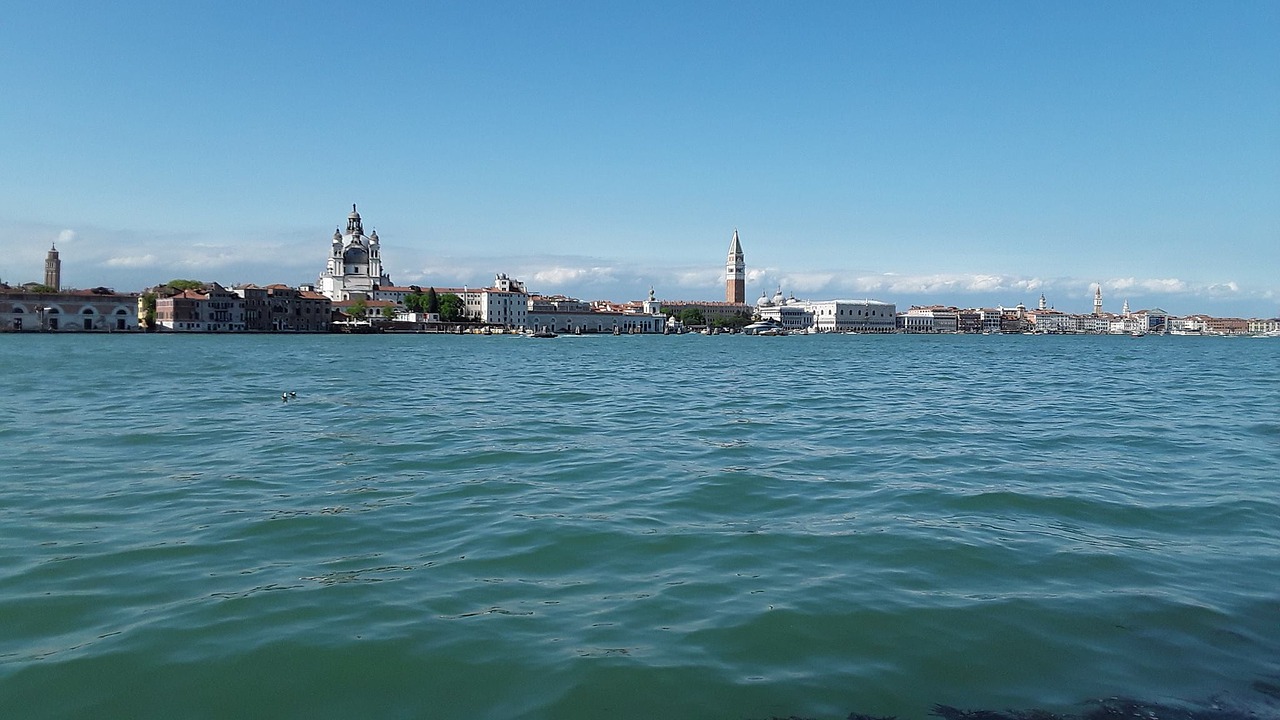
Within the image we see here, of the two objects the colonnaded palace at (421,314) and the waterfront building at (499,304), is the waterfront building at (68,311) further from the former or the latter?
the waterfront building at (499,304)

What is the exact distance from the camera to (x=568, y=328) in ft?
379

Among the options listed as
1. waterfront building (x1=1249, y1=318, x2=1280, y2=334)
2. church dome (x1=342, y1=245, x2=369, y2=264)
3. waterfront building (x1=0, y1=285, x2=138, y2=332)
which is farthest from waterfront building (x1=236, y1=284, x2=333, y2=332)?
waterfront building (x1=1249, y1=318, x2=1280, y2=334)

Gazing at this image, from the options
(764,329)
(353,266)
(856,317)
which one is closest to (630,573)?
(353,266)

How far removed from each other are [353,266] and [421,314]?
17903mm

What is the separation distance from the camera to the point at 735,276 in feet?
504

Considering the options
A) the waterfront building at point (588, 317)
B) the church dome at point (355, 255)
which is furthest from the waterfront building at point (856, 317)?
the church dome at point (355, 255)

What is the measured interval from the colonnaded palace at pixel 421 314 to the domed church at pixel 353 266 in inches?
5.1

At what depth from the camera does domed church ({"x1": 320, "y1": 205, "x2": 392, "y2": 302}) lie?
355 ft

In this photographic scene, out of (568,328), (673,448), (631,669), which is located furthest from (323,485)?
(568,328)

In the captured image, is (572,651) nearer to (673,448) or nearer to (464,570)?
(464,570)

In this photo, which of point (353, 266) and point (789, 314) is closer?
point (353, 266)

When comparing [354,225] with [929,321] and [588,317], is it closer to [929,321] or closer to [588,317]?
[588,317]

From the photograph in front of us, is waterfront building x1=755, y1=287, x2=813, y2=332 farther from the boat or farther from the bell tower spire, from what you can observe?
the bell tower spire

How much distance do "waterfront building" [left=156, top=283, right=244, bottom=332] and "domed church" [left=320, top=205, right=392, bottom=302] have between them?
21.7m
